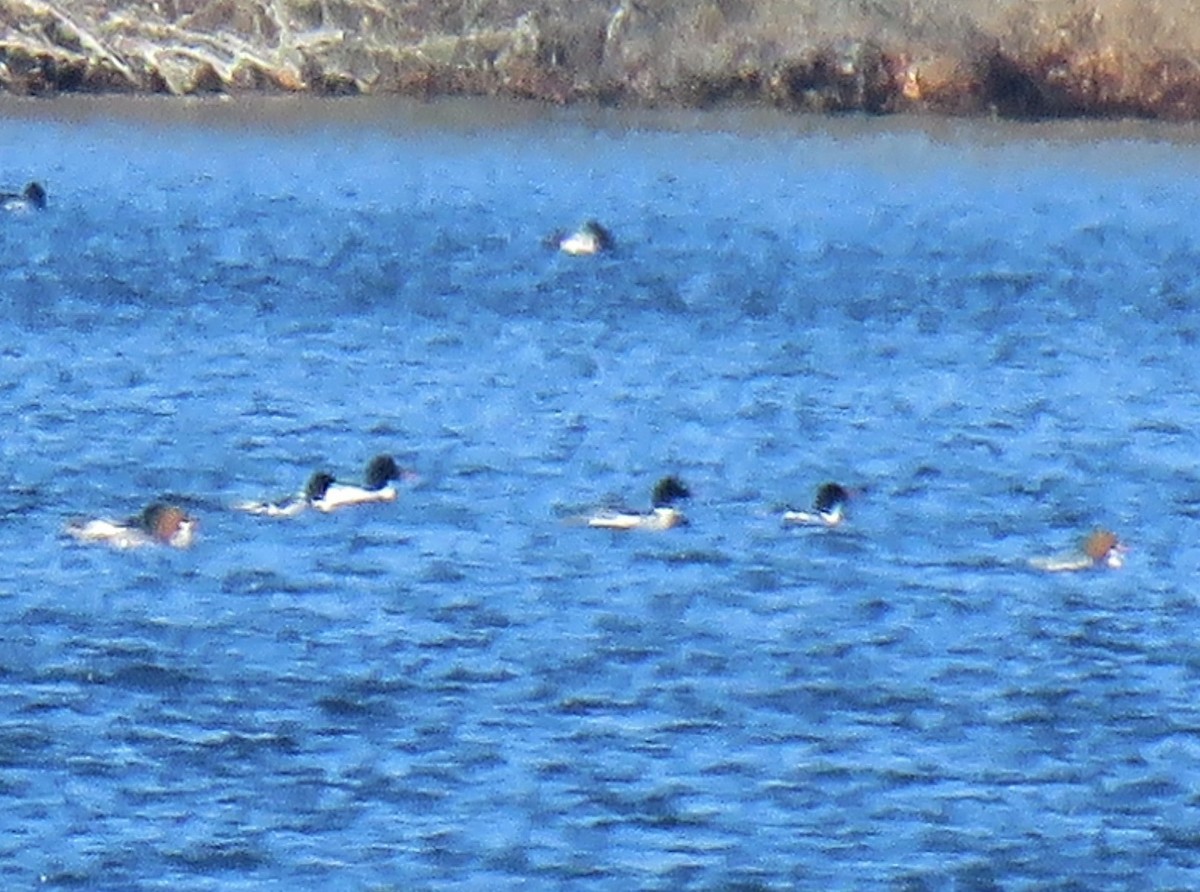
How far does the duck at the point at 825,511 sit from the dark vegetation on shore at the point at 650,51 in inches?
939

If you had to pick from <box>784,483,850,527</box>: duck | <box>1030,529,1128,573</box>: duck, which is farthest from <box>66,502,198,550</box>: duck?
<box>1030,529,1128,573</box>: duck

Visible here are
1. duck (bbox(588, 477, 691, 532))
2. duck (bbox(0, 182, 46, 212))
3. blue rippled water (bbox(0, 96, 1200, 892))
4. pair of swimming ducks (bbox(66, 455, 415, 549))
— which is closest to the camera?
blue rippled water (bbox(0, 96, 1200, 892))

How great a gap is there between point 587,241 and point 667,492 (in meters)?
12.4

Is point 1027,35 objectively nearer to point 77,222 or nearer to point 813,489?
point 77,222

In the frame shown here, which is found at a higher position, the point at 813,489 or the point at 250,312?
the point at 813,489

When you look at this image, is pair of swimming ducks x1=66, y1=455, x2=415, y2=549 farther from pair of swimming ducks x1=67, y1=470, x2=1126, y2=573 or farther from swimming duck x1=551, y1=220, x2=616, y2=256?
swimming duck x1=551, y1=220, x2=616, y2=256

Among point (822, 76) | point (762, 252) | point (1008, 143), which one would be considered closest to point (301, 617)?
point (762, 252)

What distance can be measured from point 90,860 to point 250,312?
1468 centimetres

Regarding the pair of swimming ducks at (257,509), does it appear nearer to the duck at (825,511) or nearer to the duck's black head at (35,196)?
the duck at (825,511)

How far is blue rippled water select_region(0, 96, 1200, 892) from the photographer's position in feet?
35.8

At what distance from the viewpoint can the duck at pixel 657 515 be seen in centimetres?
1603

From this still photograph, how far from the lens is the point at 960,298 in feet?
85.1

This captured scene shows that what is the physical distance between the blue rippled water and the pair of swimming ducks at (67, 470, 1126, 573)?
0.57 ft

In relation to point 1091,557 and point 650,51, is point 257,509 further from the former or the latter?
point 650,51
